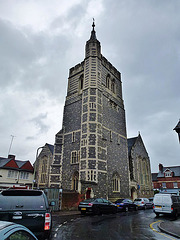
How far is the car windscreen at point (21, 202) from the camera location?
5117mm

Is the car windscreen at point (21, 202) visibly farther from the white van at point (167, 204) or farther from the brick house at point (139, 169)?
the brick house at point (139, 169)

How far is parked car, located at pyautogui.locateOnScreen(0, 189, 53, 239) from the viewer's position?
196 inches

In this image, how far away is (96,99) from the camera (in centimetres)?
2470

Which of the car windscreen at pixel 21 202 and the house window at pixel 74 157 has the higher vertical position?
the house window at pixel 74 157

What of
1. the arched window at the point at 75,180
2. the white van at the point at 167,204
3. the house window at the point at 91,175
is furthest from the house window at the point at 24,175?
the white van at the point at 167,204

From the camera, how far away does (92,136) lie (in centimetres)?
2228

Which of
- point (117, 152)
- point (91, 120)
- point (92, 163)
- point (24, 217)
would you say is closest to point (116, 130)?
point (117, 152)

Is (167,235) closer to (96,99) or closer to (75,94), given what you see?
(96,99)

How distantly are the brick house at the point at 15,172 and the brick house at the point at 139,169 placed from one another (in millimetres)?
18094

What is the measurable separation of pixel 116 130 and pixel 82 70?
1145 centimetres

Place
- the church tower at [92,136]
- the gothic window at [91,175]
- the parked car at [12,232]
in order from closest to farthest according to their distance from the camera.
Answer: the parked car at [12,232]
the gothic window at [91,175]
the church tower at [92,136]

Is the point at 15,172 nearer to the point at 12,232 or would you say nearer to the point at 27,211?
the point at 27,211

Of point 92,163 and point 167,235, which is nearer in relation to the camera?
point 167,235

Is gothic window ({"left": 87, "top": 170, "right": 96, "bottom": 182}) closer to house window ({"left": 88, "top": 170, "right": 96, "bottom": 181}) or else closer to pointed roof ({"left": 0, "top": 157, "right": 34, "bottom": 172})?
house window ({"left": 88, "top": 170, "right": 96, "bottom": 181})
